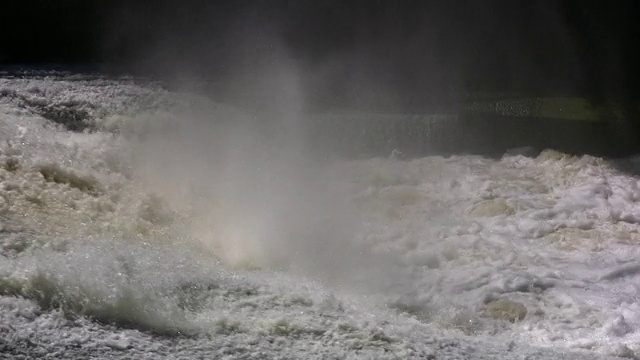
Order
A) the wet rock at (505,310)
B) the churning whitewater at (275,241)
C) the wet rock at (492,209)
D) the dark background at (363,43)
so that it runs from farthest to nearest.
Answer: the dark background at (363,43), the wet rock at (492,209), the wet rock at (505,310), the churning whitewater at (275,241)

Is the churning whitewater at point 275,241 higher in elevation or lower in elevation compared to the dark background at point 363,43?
lower

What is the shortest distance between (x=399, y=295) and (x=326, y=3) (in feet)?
7.86

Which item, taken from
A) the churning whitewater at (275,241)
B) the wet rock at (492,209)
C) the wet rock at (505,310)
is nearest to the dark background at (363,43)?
the churning whitewater at (275,241)

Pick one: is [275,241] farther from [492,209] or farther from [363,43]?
[363,43]

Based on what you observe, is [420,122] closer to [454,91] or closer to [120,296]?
[454,91]

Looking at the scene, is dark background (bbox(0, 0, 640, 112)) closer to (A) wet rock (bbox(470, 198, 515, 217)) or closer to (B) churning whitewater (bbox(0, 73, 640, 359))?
(B) churning whitewater (bbox(0, 73, 640, 359))

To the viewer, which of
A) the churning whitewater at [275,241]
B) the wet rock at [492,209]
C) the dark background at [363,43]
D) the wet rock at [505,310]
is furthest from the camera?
the dark background at [363,43]

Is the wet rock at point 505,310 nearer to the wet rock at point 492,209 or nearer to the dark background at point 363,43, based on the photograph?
the wet rock at point 492,209

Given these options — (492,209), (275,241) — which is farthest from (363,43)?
(275,241)

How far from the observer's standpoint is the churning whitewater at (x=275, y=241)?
201 centimetres

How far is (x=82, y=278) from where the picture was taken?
2.03 m

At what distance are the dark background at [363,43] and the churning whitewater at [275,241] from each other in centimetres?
44

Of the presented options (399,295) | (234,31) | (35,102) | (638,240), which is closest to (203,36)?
(234,31)

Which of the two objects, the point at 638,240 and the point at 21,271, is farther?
the point at 638,240
